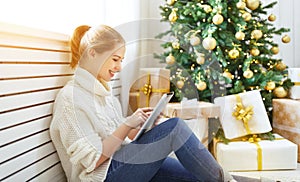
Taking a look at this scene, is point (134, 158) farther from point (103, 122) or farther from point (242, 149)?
point (242, 149)

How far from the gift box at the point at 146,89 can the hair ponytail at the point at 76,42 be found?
254mm

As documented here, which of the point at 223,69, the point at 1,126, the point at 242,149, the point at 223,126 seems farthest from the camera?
the point at 223,69

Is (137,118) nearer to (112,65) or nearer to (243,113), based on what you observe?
(112,65)

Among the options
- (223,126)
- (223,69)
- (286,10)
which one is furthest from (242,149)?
(286,10)

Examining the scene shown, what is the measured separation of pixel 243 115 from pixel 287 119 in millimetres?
317

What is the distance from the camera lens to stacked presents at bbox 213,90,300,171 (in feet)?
5.39

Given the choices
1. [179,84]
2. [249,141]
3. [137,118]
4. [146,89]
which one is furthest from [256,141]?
[137,118]

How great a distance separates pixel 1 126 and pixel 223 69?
1335 mm

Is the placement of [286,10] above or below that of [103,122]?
above

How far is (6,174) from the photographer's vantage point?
0.86 meters

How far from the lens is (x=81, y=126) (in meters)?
1.05

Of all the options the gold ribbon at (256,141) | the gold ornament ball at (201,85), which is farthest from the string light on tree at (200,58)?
the gold ribbon at (256,141)

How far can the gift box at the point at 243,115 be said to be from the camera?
5.71 feet

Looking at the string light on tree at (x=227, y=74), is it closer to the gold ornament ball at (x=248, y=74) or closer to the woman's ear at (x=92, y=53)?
the gold ornament ball at (x=248, y=74)
